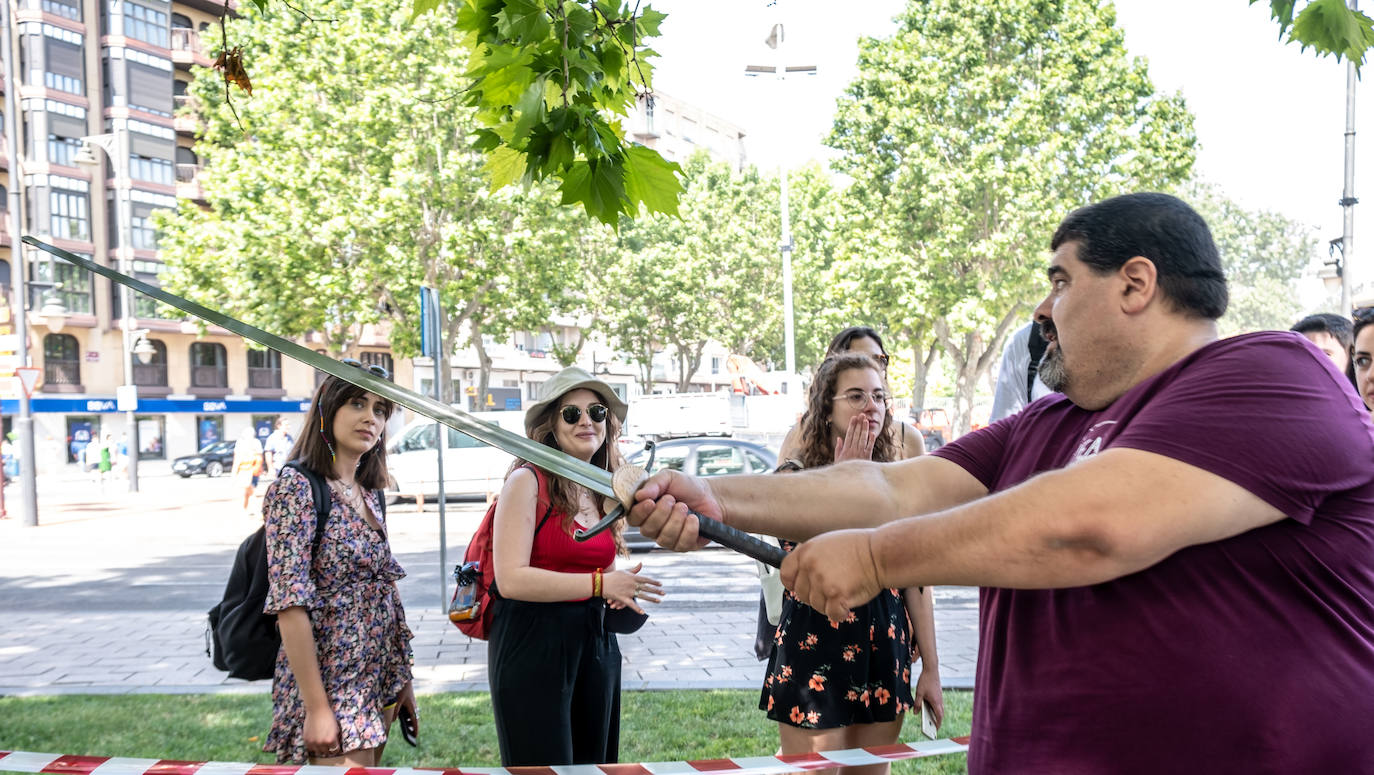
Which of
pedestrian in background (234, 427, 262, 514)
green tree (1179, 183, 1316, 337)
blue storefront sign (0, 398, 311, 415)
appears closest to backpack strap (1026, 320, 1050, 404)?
pedestrian in background (234, 427, 262, 514)

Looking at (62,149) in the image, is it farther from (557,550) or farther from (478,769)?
(478,769)

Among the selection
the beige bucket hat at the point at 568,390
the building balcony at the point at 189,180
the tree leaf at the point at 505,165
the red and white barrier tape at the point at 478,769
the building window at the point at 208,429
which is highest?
the building balcony at the point at 189,180

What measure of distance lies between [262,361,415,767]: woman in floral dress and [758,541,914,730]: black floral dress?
1310 mm

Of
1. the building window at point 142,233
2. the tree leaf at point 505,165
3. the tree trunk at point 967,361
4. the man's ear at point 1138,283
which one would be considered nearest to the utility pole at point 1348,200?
the tree leaf at point 505,165

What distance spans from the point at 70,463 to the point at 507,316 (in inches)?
908

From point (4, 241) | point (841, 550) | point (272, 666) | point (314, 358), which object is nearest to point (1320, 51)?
point (841, 550)

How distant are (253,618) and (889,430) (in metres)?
2.44

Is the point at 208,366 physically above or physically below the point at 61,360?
below

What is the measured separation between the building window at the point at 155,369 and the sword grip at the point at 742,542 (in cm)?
4750

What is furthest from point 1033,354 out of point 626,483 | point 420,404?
point 420,404

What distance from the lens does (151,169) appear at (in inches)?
1772

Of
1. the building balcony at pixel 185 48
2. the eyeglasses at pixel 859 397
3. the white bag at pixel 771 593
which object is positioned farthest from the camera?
the building balcony at pixel 185 48

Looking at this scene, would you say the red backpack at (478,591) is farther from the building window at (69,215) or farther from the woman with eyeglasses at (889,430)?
the building window at (69,215)

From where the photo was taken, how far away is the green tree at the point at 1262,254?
5950cm
